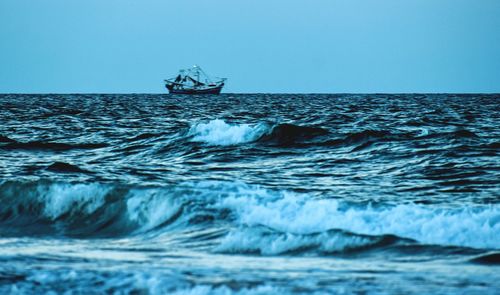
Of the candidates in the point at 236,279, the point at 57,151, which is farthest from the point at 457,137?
the point at 236,279

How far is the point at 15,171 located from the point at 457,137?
11.8m

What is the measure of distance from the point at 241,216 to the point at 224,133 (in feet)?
38.8

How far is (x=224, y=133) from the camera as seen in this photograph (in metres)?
A: 20.6

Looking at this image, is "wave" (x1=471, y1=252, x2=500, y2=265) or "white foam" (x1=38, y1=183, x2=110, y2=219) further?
"white foam" (x1=38, y1=183, x2=110, y2=219)

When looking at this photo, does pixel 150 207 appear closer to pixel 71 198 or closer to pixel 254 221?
pixel 71 198

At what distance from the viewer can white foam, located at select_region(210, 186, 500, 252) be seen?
25.3 ft

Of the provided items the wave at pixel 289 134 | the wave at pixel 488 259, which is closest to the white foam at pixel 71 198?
the wave at pixel 488 259

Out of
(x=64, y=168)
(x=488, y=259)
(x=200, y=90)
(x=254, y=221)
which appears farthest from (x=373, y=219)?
(x=200, y=90)

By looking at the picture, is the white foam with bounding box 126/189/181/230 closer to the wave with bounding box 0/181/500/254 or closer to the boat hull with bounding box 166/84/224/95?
the wave with bounding box 0/181/500/254

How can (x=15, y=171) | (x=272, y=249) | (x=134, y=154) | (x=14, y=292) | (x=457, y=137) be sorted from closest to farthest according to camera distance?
(x=14, y=292) < (x=272, y=249) < (x=15, y=171) < (x=134, y=154) < (x=457, y=137)

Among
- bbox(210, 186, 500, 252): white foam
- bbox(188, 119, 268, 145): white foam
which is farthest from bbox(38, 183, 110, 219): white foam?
bbox(188, 119, 268, 145): white foam

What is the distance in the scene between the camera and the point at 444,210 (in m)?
8.81

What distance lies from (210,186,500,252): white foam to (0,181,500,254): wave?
0.01 metres

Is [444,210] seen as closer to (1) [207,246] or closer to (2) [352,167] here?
(1) [207,246]
